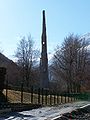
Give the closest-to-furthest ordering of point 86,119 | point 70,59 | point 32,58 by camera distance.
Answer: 1. point 86,119
2. point 32,58
3. point 70,59

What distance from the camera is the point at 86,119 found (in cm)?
1953

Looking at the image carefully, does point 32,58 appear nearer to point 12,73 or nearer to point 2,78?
point 12,73

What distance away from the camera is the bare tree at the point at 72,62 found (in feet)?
275

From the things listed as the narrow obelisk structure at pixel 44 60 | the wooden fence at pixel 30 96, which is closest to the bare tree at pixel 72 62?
the narrow obelisk structure at pixel 44 60

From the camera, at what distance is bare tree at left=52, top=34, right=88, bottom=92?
83688 mm

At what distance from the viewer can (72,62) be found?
83625 millimetres

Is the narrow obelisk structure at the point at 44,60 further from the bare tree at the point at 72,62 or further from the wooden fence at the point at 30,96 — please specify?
the wooden fence at the point at 30,96

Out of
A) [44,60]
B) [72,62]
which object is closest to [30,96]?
[44,60]

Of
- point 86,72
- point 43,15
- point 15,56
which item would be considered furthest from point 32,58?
point 86,72

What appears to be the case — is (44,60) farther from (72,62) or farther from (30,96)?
(30,96)

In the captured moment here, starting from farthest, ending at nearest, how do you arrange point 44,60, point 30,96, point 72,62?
point 72,62, point 44,60, point 30,96

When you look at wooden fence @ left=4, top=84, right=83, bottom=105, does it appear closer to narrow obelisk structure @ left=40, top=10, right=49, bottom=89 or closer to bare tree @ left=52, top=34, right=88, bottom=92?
narrow obelisk structure @ left=40, top=10, right=49, bottom=89

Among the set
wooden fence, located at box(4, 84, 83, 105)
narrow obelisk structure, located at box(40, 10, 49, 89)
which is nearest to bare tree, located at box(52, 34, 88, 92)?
narrow obelisk structure, located at box(40, 10, 49, 89)

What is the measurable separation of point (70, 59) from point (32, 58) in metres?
10.2
